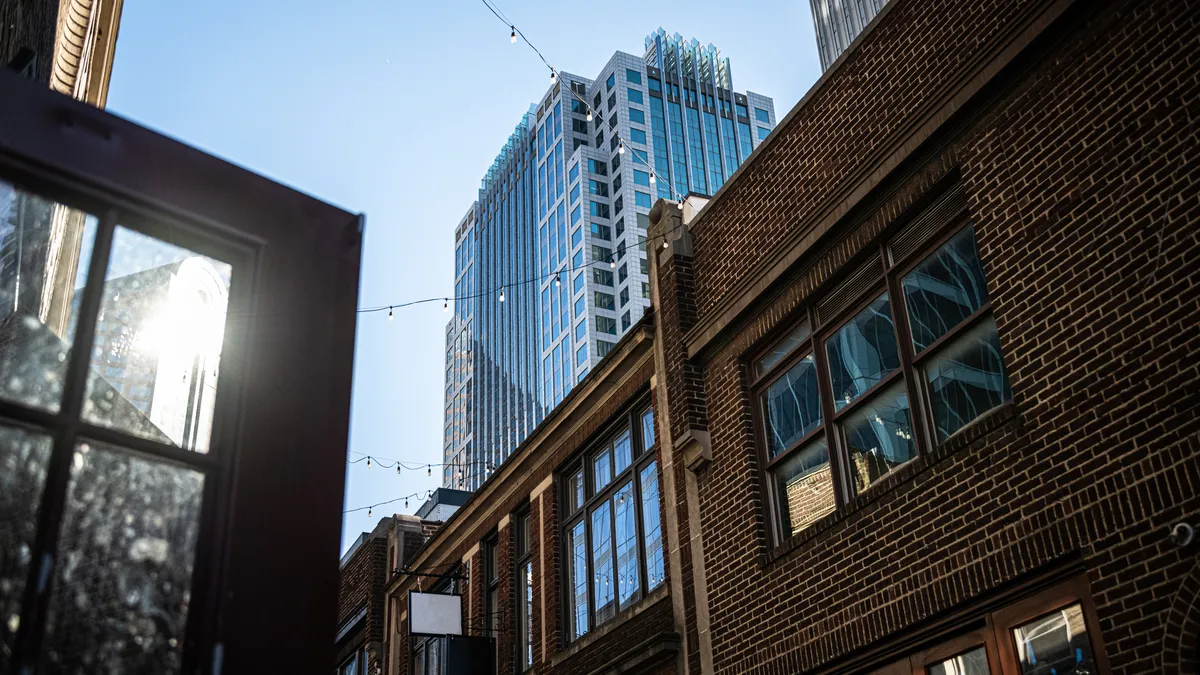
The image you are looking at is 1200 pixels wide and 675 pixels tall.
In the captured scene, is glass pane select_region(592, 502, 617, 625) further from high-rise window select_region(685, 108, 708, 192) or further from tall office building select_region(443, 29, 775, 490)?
high-rise window select_region(685, 108, 708, 192)

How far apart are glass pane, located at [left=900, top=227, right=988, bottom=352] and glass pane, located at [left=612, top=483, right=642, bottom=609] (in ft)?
18.3

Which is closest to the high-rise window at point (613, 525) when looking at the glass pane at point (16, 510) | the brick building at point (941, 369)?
the brick building at point (941, 369)

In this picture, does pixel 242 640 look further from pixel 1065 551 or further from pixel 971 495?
pixel 971 495

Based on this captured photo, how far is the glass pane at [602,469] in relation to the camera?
50.1ft

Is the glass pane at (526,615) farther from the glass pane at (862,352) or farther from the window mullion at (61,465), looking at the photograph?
the window mullion at (61,465)

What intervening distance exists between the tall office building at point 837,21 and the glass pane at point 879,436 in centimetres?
8070

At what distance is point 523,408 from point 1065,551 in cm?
11679

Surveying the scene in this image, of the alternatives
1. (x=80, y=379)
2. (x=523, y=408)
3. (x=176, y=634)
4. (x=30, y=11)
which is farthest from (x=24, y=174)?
(x=523, y=408)

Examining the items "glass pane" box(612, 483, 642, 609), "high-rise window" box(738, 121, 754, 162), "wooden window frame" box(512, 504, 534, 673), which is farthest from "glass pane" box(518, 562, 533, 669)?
"high-rise window" box(738, 121, 754, 162)

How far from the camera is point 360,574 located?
2473 cm

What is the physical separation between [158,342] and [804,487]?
8.28m

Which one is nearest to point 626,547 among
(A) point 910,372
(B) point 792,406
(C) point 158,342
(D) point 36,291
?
(B) point 792,406

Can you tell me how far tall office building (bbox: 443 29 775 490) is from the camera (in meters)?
111

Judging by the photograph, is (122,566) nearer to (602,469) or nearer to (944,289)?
(944,289)
